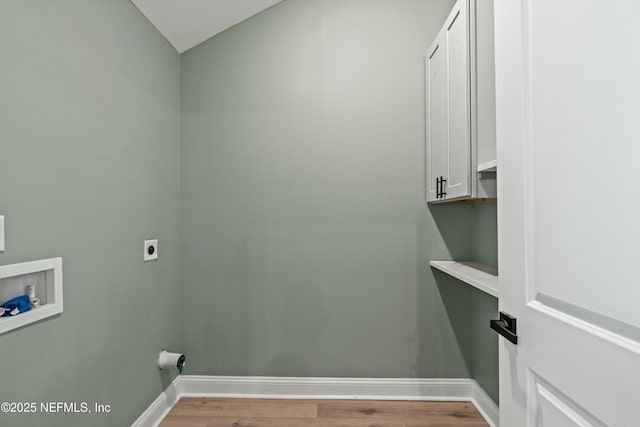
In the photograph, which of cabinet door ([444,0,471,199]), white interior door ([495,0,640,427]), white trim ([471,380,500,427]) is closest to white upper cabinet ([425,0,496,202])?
cabinet door ([444,0,471,199])

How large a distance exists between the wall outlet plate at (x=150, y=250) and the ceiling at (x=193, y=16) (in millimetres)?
1197

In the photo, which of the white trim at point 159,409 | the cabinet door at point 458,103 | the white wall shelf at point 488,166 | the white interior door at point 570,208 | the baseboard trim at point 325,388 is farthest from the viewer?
the baseboard trim at point 325,388

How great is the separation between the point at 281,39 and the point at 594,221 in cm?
204

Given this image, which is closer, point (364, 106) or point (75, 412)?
point (75, 412)

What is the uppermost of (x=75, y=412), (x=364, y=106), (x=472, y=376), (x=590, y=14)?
(x=364, y=106)

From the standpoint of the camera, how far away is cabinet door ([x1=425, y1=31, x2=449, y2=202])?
5.96 feet

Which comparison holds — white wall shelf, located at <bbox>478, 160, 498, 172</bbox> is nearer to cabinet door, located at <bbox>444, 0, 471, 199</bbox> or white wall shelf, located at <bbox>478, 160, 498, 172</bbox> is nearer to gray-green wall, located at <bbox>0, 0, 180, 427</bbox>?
cabinet door, located at <bbox>444, 0, 471, 199</bbox>

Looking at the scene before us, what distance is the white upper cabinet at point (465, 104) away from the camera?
4.63 feet

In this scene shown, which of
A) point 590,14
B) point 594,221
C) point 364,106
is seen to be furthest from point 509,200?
point 364,106

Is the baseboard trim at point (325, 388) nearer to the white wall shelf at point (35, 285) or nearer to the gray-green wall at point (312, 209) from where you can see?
the gray-green wall at point (312, 209)

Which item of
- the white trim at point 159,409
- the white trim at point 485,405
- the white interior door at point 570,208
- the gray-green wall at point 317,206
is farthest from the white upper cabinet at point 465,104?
the white trim at point 159,409

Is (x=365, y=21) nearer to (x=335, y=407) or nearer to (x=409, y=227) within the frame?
(x=409, y=227)

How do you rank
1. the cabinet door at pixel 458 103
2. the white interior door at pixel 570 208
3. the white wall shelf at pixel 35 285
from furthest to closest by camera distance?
the cabinet door at pixel 458 103 → the white wall shelf at pixel 35 285 → the white interior door at pixel 570 208

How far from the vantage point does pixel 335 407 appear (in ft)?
6.70
